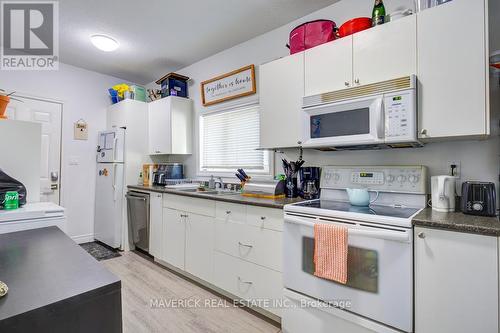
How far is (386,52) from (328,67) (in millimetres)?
386

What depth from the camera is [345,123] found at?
5.81 feet

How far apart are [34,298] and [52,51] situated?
3.64 metres

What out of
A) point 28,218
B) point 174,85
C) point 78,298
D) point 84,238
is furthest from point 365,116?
point 84,238

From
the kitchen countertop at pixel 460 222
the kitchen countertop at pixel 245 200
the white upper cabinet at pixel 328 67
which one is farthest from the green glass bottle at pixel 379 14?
the kitchen countertop at pixel 245 200

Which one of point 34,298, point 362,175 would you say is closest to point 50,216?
point 34,298

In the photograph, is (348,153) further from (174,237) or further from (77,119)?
(77,119)

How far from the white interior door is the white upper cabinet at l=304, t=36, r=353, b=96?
347 cm

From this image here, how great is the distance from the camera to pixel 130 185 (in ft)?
11.6

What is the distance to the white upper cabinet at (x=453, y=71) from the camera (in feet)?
4.40

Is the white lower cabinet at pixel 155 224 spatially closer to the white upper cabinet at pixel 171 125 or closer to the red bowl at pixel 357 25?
the white upper cabinet at pixel 171 125

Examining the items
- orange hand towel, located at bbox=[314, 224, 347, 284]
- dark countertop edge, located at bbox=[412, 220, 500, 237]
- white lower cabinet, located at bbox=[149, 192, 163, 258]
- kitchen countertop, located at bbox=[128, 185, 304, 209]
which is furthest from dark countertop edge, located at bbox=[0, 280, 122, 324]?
white lower cabinet, located at bbox=[149, 192, 163, 258]

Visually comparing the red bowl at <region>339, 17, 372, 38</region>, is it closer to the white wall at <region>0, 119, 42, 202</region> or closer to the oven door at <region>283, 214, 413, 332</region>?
the oven door at <region>283, 214, 413, 332</region>

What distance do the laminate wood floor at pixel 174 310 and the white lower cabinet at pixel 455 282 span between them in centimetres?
103

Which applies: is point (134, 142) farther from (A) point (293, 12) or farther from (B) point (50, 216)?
(A) point (293, 12)
